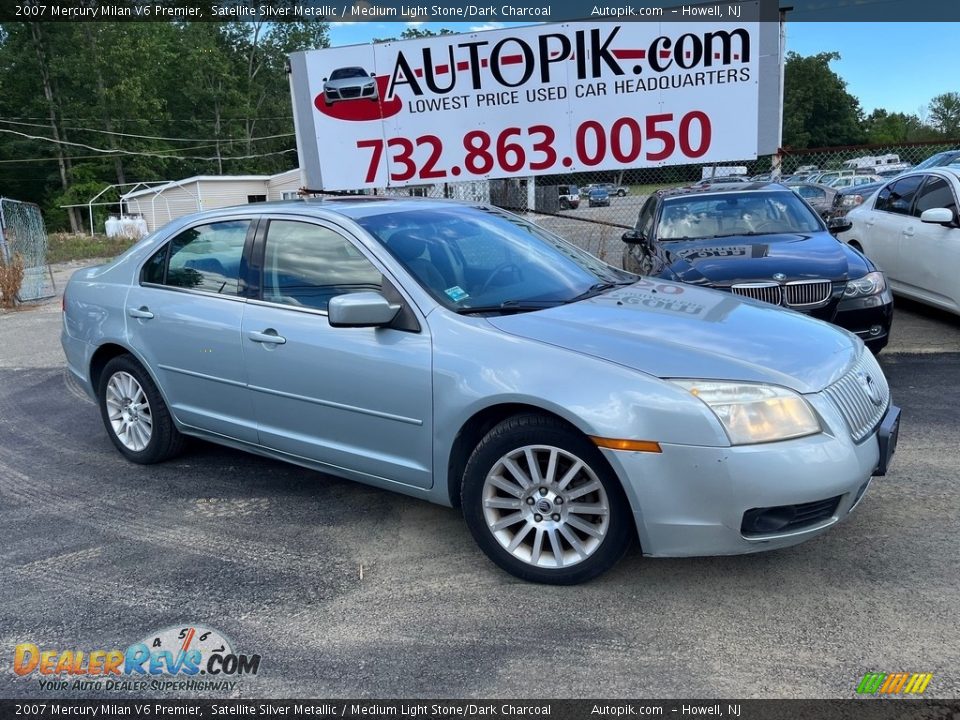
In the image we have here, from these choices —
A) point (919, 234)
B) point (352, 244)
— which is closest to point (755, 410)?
point (352, 244)

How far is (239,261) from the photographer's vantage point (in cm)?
420

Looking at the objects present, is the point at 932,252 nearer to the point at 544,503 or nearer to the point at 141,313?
the point at 544,503

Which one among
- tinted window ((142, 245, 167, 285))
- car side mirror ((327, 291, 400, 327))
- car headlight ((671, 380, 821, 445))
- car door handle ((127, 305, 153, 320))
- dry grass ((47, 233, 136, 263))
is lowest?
dry grass ((47, 233, 136, 263))

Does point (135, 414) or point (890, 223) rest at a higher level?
point (890, 223)

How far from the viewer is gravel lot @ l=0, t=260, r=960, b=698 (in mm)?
2635

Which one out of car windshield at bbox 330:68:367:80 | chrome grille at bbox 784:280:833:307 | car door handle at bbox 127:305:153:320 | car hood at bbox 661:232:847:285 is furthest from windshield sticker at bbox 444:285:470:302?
car windshield at bbox 330:68:367:80

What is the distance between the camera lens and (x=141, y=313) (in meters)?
4.60

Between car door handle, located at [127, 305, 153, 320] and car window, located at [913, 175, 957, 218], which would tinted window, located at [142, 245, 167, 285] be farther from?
car window, located at [913, 175, 957, 218]

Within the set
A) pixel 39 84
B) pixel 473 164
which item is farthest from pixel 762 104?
pixel 39 84

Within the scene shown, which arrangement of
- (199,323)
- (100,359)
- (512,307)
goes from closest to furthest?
(512,307)
(199,323)
(100,359)

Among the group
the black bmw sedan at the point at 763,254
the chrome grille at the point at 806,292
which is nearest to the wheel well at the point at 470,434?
the black bmw sedan at the point at 763,254

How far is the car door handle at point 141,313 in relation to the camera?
179 inches

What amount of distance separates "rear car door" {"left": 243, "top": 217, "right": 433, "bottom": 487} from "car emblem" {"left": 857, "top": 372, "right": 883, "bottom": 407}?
74.5 inches

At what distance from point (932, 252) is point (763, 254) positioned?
2406 millimetres
